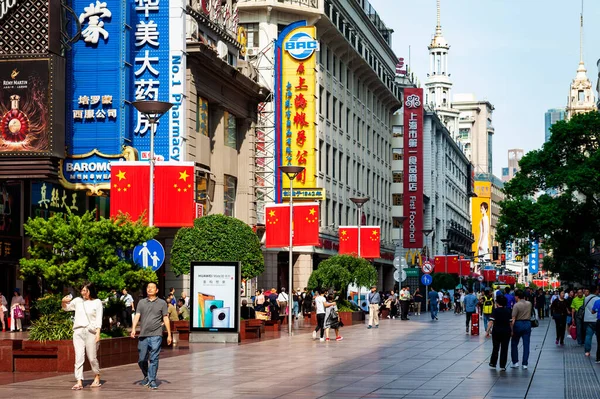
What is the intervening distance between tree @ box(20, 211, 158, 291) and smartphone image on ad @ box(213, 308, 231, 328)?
8.55m

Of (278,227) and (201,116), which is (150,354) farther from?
(201,116)

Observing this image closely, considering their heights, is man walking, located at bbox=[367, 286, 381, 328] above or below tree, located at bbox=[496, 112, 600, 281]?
below

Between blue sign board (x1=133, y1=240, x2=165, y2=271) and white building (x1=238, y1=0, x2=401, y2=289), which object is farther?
white building (x1=238, y1=0, x2=401, y2=289)

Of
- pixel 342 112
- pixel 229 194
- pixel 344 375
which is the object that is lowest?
pixel 344 375

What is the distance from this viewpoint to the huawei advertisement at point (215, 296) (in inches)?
1334

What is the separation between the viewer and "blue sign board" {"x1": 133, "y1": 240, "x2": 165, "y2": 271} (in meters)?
28.0

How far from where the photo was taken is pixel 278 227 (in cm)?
4800

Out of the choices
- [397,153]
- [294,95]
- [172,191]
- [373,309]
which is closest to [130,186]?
[172,191]

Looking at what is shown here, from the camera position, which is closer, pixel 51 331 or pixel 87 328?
pixel 87 328

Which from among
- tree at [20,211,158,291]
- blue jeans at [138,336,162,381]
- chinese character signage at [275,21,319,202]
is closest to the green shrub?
tree at [20,211,158,291]

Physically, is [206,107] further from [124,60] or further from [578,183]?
[578,183]

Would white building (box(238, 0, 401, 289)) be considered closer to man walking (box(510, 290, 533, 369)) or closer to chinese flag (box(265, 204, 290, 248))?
chinese flag (box(265, 204, 290, 248))

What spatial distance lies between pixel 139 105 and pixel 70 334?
7985 mm

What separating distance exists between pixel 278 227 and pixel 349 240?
16629mm
